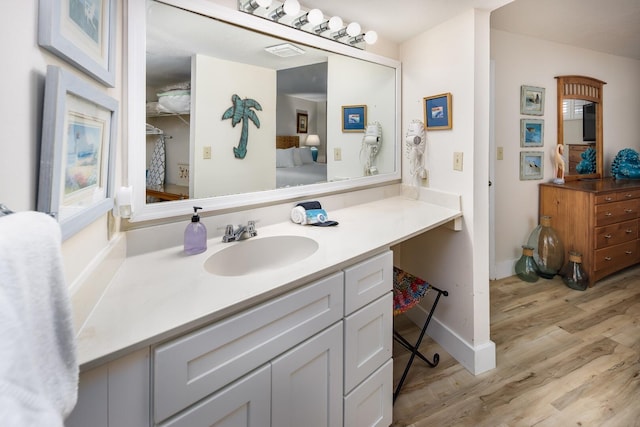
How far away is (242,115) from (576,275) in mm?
2985

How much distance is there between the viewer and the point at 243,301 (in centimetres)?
81

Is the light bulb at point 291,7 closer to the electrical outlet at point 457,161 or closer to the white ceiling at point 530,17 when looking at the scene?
the white ceiling at point 530,17

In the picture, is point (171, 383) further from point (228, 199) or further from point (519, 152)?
point (519, 152)

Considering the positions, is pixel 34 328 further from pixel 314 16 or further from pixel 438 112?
pixel 438 112

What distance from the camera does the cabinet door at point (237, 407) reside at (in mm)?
745

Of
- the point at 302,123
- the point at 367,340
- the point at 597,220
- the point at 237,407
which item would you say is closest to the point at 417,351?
the point at 367,340

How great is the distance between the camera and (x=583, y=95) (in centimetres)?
311

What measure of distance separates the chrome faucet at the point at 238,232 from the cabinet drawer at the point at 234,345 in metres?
0.48

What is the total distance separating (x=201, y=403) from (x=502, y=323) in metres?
2.16

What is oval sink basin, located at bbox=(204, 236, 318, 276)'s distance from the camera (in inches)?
49.9

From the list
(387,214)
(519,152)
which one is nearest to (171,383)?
(387,214)

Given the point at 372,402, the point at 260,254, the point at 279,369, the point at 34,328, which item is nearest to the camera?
the point at 34,328

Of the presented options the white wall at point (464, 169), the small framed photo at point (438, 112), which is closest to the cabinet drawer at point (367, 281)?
the white wall at point (464, 169)

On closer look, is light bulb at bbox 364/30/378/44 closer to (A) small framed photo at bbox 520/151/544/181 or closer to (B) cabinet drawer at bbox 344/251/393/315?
(B) cabinet drawer at bbox 344/251/393/315
